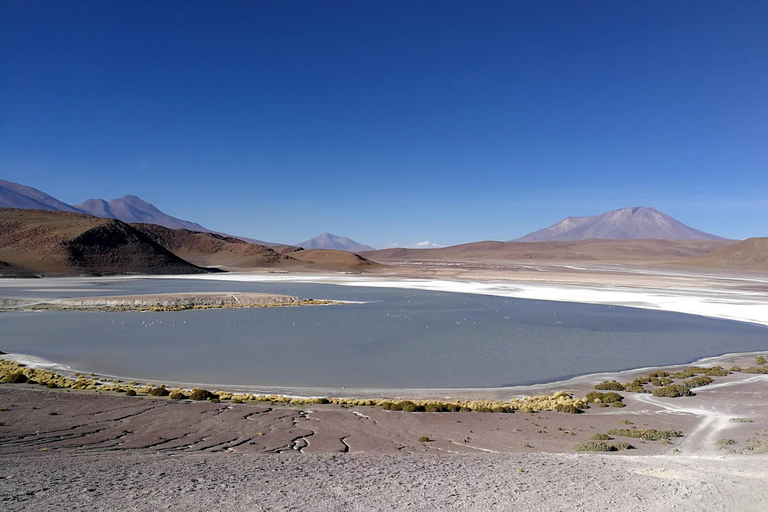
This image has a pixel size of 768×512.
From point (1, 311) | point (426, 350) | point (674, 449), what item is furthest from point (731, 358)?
point (1, 311)

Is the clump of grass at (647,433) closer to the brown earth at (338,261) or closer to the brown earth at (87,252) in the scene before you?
the brown earth at (87,252)

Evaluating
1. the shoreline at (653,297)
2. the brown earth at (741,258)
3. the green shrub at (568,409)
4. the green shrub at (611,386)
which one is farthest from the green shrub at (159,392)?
the brown earth at (741,258)

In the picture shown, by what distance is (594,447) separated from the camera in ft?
32.9

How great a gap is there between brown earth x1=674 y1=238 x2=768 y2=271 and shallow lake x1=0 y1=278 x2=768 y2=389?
81.9 metres

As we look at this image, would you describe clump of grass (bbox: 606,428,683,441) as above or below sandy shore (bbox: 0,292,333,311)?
below

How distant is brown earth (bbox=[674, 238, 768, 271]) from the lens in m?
102

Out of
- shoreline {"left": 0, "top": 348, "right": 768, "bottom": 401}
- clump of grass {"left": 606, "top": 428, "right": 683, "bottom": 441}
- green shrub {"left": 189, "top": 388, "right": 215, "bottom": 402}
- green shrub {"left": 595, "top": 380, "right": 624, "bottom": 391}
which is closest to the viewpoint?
clump of grass {"left": 606, "top": 428, "right": 683, "bottom": 441}

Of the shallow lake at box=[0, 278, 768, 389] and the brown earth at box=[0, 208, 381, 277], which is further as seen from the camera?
the brown earth at box=[0, 208, 381, 277]

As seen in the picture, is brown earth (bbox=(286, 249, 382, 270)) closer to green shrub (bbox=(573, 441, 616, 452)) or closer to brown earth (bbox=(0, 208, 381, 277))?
brown earth (bbox=(0, 208, 381, 277))

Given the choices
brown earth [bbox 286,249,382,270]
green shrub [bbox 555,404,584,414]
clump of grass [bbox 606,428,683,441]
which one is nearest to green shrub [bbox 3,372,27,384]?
green shrub [bbox 555,404,584,414]

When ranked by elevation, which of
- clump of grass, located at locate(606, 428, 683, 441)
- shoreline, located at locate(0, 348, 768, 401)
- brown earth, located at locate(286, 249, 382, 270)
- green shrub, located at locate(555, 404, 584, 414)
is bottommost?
shoreline, located at locate(0, 348, 768, 401)

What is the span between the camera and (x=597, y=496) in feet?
22.4

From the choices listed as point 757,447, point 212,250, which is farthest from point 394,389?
point 212,250

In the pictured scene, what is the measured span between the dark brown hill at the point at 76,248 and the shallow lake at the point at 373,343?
50613 millimetres
